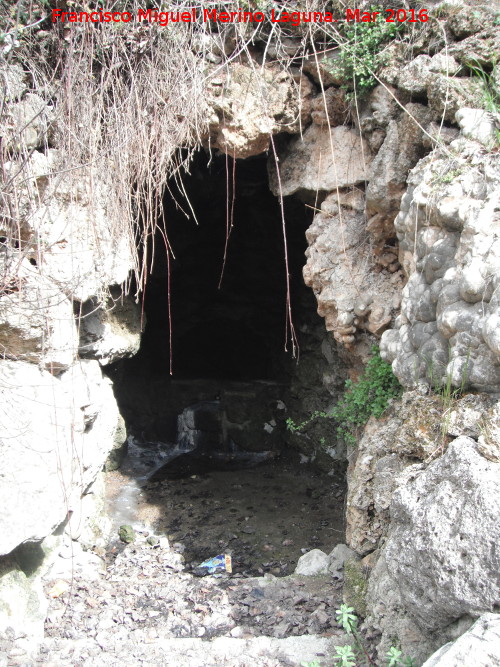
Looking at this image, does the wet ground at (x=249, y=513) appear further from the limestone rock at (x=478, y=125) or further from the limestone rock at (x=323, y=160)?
the limestone rock at (x=478, y=125)

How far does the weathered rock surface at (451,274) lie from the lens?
2.57 m

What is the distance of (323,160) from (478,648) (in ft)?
11.4

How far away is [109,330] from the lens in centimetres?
470

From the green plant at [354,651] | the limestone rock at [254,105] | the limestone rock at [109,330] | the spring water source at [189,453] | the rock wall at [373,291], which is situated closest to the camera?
the rock wall at [373,291]

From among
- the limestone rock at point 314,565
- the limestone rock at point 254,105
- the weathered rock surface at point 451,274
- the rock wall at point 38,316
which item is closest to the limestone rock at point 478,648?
the weathered rock surface at point 451,274

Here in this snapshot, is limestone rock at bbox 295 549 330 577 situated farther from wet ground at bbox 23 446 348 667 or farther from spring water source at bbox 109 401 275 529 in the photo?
spring water source at bbox 109 401 275 529

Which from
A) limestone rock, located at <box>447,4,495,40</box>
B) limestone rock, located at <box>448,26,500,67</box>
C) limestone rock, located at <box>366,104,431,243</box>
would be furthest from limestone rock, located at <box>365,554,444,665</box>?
limestone rock, located at <box>447,4,495,40</box>

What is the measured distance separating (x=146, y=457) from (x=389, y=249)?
5242mm

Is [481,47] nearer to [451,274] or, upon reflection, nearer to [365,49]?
[365,49]

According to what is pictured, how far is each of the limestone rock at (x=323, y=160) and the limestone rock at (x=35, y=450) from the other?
7.63ft

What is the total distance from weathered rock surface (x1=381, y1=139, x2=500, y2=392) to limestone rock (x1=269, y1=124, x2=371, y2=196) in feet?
2.70

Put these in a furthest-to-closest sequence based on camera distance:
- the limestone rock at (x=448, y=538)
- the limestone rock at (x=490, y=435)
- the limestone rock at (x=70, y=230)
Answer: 1. the limestone rock at (x=70, y=230)
2. the limestone rock at (x=490, y=435)
3. the limestone rock at (x=448, y=538)

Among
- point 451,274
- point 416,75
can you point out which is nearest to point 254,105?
point 416,75

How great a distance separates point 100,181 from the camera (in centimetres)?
376
